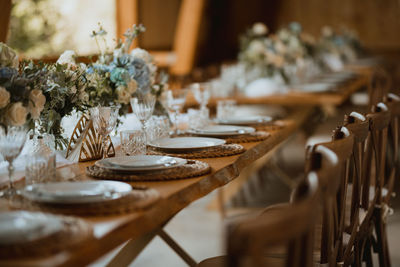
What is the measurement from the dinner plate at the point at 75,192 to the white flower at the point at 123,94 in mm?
909

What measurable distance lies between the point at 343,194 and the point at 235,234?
1.01 metres

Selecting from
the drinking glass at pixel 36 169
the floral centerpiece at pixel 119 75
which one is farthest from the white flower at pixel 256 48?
the drinking glass at pixel 36 169

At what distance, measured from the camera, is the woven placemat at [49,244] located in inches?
47.4

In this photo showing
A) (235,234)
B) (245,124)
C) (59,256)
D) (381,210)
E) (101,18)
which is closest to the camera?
(235,234)

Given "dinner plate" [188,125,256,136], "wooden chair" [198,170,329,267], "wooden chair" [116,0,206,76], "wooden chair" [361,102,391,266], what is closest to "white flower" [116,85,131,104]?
"dinner plate" [188,125,256,136]

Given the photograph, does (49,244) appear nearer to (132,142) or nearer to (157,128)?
(132,142)

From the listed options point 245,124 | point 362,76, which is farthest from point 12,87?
point 362,76

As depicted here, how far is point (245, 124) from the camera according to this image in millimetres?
3025

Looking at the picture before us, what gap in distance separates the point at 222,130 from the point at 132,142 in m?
0.58

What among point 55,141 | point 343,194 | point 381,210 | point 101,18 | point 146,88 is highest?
point 101,18

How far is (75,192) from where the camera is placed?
61.9 inches

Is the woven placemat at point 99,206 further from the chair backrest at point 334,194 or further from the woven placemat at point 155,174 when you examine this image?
the chair backrest at point 334,194

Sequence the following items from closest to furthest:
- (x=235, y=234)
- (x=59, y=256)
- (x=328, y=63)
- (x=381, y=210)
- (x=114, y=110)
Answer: (x=235, y=234) < (x=59, y=256) < (x=114, y=110) < (x=381, y=210) < (x=328, y=63)

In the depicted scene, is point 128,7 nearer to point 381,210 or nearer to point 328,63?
point 328,63
